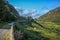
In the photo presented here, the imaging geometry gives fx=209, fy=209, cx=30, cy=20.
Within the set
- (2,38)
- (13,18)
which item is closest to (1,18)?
(13,18)

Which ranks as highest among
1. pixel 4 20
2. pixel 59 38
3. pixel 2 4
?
pixel 2 4

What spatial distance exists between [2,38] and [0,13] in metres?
25.5

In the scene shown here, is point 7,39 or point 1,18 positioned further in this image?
point 1,18

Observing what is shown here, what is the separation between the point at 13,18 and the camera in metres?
52.8

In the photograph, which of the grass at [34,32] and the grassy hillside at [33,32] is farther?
the grass at [34,32]

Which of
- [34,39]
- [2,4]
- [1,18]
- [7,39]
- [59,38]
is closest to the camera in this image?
[7,39]

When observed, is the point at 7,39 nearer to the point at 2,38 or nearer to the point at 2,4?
the point at 2,38

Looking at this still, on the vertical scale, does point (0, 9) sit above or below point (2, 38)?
above

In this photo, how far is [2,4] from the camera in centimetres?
5216

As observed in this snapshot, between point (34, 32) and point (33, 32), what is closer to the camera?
point (33, 32)

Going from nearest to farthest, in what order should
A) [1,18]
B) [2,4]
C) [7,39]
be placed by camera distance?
[7,39] → [1,18] → [2,4]

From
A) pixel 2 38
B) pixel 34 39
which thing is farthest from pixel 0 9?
pixel 2 38

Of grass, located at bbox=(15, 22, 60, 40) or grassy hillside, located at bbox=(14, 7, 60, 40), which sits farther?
grass, located at bbox=(15, 22, 60, 40)

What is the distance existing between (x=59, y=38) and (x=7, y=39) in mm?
46841
